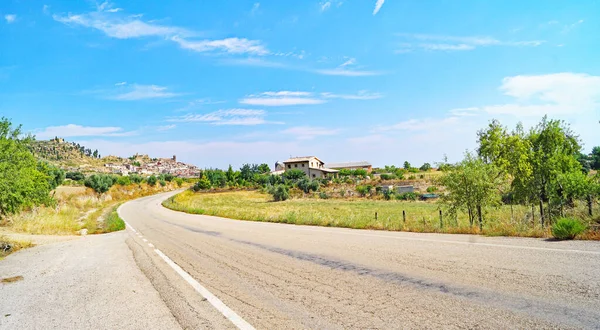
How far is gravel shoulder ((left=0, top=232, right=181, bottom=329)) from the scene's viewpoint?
15.5 feet

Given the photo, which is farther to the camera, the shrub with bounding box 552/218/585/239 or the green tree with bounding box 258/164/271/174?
the green tree with bounding box 258/164/271/174

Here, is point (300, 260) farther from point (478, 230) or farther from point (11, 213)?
point (11, 213)

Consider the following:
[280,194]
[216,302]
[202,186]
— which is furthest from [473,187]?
[202,186]

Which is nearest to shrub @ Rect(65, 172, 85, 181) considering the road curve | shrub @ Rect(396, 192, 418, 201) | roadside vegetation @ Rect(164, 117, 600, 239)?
roadside vegetation @ Rect(164, 117, 600, 239)

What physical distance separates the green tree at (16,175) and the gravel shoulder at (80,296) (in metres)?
12.3

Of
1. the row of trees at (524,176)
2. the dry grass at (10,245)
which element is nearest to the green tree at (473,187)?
the row of trees at (524,176)

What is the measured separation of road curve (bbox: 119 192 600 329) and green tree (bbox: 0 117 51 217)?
16242mm

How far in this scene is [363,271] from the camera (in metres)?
6.39

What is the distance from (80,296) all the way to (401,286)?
209 inches

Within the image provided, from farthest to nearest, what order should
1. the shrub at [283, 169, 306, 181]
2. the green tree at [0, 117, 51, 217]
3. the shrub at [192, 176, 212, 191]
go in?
the shrub at [283, 169, 306, 181] → the shrub at [192, 176, 212, 191] → the green tree at [0, 117, 51, 217]

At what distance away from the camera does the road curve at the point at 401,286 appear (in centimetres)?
390

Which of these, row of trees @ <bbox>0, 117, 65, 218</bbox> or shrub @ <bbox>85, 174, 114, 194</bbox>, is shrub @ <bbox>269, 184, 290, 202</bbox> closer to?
shrub @ <bbox>85, 174, 114, 194</bbox>

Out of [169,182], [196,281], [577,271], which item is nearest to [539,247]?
[577,271]

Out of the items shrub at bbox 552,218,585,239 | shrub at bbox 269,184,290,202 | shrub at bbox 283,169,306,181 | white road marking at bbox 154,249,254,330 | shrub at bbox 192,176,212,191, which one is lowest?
shrub at bbox 269,184,290,202
